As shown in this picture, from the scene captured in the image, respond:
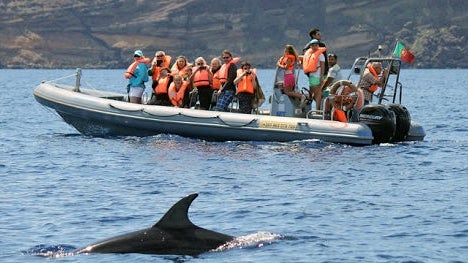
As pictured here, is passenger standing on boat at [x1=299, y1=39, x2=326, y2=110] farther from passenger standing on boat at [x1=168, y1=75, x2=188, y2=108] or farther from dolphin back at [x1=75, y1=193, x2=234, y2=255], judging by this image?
dolphin back at [x1=75, y1=193, x2=234, y2=255]

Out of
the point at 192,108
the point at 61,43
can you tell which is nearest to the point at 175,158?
the point at 192,108

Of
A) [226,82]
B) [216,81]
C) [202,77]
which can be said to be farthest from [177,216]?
[216,81]

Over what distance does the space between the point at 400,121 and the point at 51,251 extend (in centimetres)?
1304

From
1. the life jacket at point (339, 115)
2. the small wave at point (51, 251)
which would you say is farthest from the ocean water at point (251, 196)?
the life jacket at point (339, 115)

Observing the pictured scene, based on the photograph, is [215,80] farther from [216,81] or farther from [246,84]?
[246,84]

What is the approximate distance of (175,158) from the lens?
23.5 meters

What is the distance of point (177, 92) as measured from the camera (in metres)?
27.5

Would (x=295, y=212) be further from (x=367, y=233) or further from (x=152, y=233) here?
(x=152, y=233)

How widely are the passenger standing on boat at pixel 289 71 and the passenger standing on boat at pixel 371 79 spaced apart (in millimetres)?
1375

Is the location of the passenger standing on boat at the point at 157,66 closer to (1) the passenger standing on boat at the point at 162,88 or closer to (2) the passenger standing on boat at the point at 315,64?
(1) the passenger standing on boat at the point at 162,88

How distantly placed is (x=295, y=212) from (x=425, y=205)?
215cm

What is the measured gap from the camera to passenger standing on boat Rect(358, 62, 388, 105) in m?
25.9

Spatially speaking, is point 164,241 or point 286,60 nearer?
point 164,241

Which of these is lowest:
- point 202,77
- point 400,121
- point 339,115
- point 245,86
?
point 400,121
